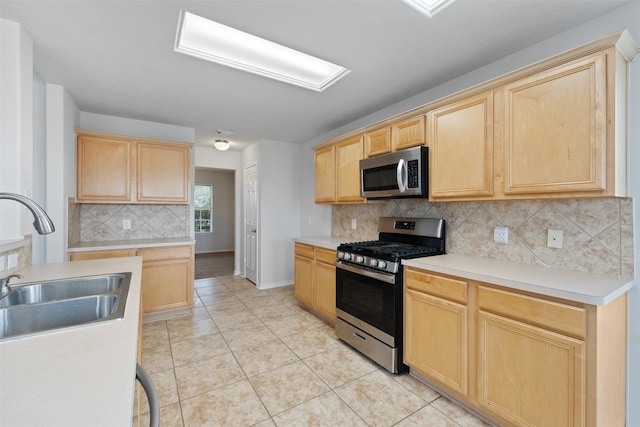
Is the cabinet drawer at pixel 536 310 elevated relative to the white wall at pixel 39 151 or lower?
lower

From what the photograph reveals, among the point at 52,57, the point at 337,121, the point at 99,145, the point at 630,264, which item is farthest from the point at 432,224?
the point at 99,145

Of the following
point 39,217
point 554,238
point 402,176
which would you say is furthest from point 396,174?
point 39,217

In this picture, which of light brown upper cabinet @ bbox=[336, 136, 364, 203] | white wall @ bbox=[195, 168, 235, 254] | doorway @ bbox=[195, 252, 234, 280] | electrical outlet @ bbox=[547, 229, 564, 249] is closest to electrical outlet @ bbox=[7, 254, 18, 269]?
light brown upper cabinet @ bbox=[336, 136, 364, 203]

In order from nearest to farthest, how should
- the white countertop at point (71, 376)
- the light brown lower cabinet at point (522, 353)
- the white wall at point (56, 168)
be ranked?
the white countertop at point (71, 376), the light brown lower cabinet at point (522, 353), the white wall at point (56, 168)

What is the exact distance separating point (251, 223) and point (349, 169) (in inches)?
101

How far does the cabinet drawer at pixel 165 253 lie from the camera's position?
3.31 meters

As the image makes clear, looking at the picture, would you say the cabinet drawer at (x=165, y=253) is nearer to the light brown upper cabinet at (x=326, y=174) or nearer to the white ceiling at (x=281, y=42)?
the white ceiling at (x=281, y=42)

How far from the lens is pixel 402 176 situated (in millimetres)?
2477

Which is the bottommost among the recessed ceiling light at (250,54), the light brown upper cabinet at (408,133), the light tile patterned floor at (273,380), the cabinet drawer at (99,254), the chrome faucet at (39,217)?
the light tile patterned floor at (273,380)

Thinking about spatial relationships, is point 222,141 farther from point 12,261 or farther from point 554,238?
point 554,238

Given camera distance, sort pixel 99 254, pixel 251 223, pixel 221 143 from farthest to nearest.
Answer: pixel 251 223 → pixel 221 143 → pixel 99 254

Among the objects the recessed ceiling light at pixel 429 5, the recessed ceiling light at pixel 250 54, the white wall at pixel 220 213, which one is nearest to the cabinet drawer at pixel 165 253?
the recessed ceiling light at pixel 250 54

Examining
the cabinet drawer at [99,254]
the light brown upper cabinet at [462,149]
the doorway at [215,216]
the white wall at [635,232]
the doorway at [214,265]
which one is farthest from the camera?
the doorway at [215,216]

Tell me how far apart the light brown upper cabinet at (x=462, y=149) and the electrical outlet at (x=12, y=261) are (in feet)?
9.44
